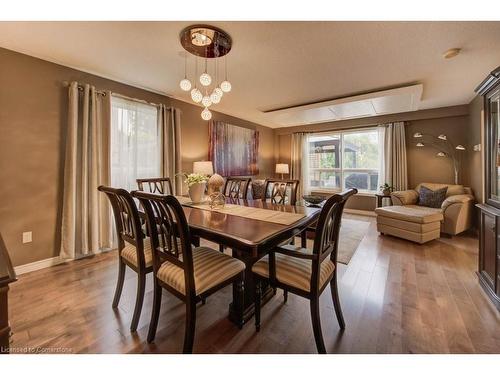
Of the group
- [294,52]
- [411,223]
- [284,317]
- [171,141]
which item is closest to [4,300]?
[284,317]

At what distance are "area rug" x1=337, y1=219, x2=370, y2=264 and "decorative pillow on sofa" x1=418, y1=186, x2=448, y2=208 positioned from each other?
0.98 metres

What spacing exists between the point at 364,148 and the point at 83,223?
5526 millimetres

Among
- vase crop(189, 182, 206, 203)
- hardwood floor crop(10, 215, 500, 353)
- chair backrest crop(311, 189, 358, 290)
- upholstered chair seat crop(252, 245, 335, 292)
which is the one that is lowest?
hardwood floor crop(10, 215, 500, 353)

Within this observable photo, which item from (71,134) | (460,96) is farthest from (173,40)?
(460,96)

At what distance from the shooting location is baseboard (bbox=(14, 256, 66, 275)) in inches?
89.9

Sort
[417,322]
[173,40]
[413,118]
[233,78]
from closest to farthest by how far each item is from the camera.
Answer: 1. [417,322]
2. [173,40]
3. [233,78]
4. [413,118]

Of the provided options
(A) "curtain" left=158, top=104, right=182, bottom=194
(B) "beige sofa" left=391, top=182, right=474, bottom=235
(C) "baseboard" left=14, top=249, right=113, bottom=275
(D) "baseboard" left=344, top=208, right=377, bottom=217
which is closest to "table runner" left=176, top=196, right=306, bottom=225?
(A) "curtain" left=158, top=104, right=182, bottom=194

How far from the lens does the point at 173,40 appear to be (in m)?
1.99

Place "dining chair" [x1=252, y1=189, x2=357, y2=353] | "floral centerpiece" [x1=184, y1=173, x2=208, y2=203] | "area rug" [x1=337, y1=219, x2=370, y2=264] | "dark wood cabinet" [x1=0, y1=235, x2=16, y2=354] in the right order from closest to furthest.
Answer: "dark wood cabinet" [x1=0, y1=235, x2=16, y2=354] → "dining chair" [x1=252, y1=189, x2=357, y2=353] → "floral centerpiece" [x1=184, y1=173, x2=208, y2=203] → "area rug" [x1=337, y1=219, x2=370, y2=264]

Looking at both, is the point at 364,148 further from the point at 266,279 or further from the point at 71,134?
the point at 71,134

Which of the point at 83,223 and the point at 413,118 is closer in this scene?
the point at 83,223

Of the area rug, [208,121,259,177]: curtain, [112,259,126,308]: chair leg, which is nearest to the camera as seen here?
[112,259,126,308]: chair leg

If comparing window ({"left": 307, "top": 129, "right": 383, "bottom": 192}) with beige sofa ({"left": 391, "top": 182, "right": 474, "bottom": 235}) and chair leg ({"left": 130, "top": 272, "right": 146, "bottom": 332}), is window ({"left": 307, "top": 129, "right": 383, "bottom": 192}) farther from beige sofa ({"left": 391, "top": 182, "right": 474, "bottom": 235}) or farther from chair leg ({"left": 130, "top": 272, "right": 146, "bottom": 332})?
chair leg ({"left": 130, "top": 272, "right": 146, "bottom": 332})

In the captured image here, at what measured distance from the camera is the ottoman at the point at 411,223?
308cm
